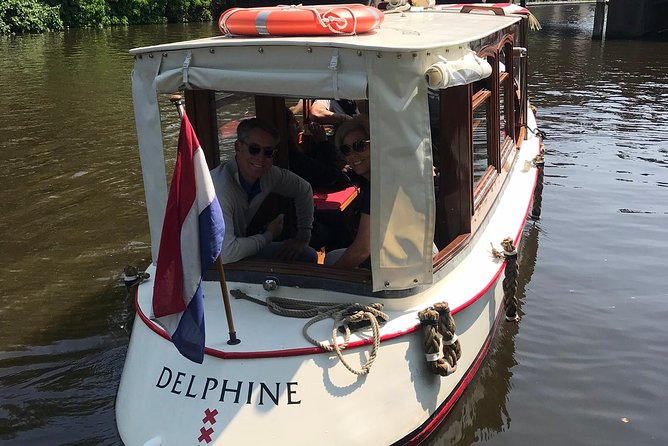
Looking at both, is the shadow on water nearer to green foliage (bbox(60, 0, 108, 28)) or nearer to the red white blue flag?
the red white blue flag

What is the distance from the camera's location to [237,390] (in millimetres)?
3182

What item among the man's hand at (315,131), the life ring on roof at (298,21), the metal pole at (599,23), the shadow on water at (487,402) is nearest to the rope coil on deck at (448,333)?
the shadow on water at (487,402)

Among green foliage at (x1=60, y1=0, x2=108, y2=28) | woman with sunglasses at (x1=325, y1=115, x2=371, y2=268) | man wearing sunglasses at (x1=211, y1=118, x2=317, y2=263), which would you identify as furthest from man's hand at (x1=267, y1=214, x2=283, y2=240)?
green foliage at (x1=60, y1=0, x2=108, y2=28)

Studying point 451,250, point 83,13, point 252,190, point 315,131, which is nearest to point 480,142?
point 451,250

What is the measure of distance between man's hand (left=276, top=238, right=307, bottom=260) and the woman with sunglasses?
45 cm

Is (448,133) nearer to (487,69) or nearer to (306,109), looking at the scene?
(487,69)

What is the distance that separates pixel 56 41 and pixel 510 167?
26795 mm

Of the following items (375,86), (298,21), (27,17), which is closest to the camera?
(375,86)

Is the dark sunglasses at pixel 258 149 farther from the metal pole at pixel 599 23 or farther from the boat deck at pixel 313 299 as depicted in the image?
the metal pole at pixel 599 23

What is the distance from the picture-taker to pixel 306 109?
21.1 ft

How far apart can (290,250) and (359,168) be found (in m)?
0.75

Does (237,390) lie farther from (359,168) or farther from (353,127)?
(353,127)

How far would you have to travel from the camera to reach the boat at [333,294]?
3.18 m

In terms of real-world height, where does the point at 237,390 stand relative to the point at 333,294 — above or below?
below
